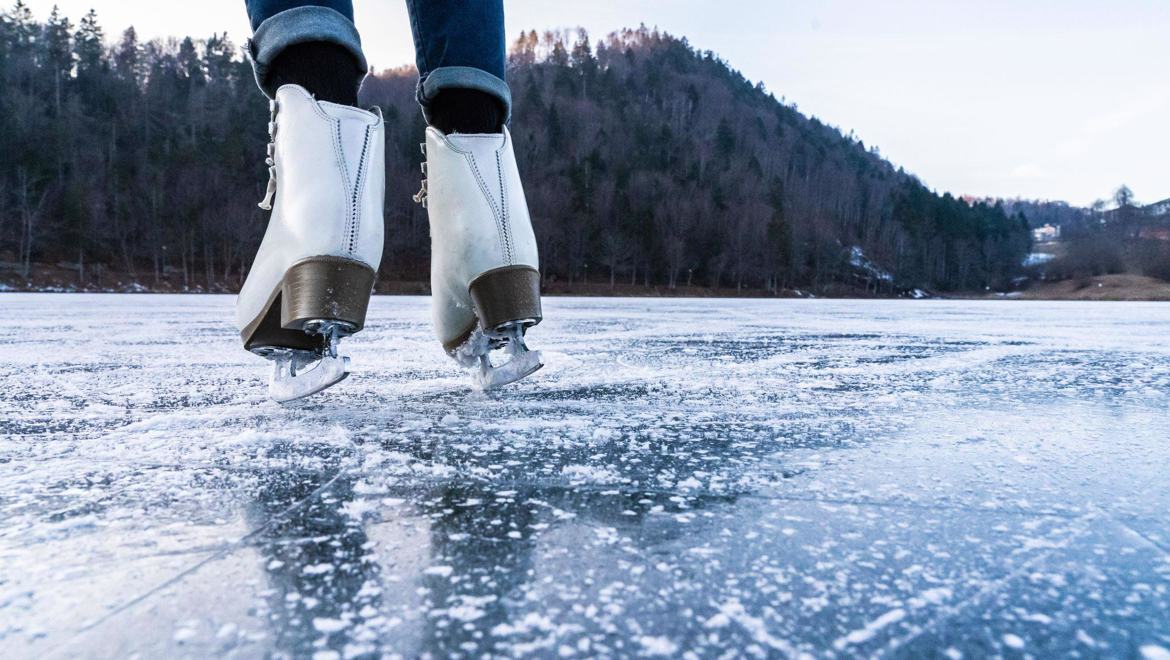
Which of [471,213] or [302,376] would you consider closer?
[302,376]

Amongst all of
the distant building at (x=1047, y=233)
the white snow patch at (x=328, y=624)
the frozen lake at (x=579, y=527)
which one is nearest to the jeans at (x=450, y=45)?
the frozen lake at (x=579, y=527)

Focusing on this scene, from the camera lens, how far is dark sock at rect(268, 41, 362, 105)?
104 cm

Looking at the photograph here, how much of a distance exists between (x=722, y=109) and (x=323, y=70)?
232ft

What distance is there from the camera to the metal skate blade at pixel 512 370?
46.7 inches

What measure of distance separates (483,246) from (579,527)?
2.27 feet

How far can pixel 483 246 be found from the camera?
1.13 metres

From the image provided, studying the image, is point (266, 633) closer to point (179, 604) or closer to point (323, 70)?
point (179, 604)

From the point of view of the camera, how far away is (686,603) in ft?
1.29

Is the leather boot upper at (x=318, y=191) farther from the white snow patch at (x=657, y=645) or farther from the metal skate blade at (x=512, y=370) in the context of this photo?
the white snow patch at (x=657, y=645)

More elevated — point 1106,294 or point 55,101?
point 55,101

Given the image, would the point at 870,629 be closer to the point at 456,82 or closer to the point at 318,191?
the point at 318,191

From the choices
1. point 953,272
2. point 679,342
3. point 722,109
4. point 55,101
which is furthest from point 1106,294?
point 55,101

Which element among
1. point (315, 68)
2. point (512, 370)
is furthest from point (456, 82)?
point (512, 370)

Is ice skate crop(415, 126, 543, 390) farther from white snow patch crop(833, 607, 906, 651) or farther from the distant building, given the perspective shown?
the distant building
